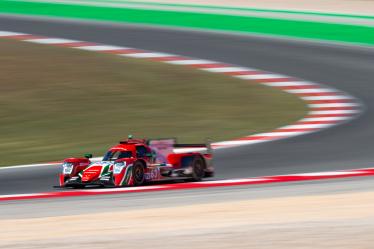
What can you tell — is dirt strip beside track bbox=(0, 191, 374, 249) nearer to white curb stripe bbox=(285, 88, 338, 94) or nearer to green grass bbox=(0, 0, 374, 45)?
white curb stripe bbox=(285, 88, 338, 94)

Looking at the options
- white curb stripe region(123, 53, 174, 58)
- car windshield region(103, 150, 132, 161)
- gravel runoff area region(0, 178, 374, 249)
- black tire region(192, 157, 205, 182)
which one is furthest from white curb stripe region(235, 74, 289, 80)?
gravel runoff area region(0, 178, 374, 249)

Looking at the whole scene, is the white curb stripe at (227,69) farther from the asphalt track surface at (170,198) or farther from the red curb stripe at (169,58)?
the asphalt track surface at (170,198)

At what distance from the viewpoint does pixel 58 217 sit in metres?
9.88

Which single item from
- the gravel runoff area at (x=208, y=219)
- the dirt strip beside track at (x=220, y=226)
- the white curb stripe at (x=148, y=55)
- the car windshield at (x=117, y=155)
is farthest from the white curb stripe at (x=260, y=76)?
the dirt strip beside track at (x=220, y=226)

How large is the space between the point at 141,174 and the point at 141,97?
711cm

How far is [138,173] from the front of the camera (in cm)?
1216

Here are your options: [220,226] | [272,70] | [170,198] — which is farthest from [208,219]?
[272,70]

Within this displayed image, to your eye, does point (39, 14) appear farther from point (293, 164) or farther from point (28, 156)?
point (293, 164)

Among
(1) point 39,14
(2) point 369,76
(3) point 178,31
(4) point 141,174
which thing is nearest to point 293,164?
(4) point 141,174

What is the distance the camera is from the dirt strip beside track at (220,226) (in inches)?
314

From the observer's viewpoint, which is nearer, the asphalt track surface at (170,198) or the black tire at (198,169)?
the asphalt track surface at (170,198)

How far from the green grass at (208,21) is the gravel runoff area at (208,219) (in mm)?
14901

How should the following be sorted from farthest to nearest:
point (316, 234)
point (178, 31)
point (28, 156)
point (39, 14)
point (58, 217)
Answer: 1. point (39, 14)
2. point (178, 31)
3. point (28, 156)
4. point (58, 217)
5. point (316, 234)

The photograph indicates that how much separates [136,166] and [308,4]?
2111 centimetres
